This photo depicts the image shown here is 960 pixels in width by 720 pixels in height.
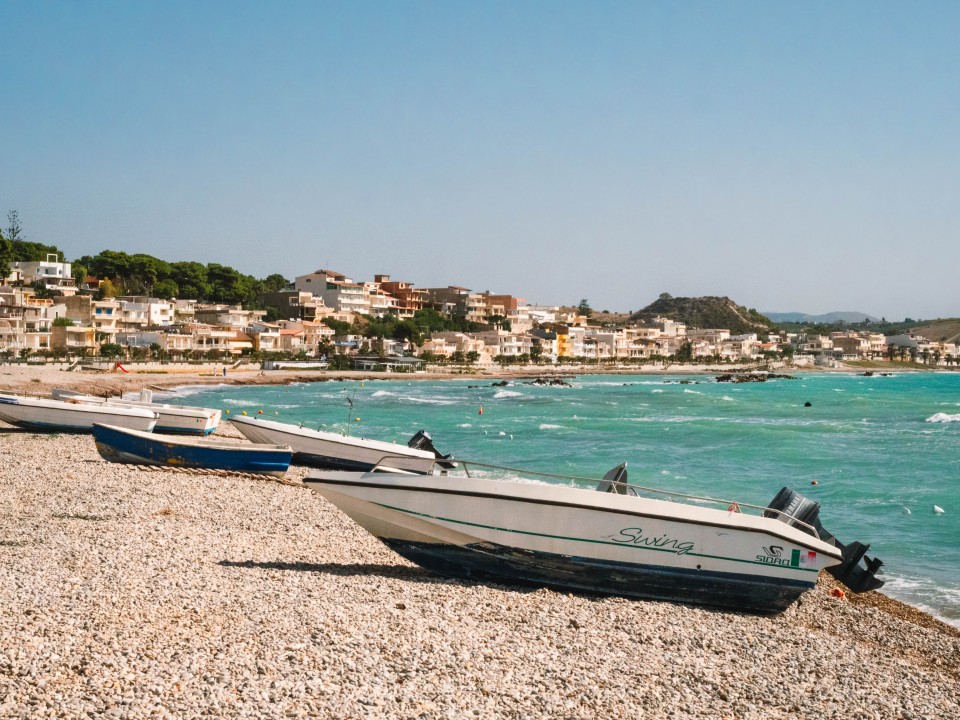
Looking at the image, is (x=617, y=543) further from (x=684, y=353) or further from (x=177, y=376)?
(x=684, y=353)

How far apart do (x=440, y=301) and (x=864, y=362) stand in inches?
3801

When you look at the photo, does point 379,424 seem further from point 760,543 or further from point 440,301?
point 440,301

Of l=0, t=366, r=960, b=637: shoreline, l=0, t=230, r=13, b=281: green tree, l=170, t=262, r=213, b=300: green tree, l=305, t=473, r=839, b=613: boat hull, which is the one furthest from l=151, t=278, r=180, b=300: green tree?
l=305, t=473, r=839, b=613: boat hull

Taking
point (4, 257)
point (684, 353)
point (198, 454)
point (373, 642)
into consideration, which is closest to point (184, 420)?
point (198, 454)

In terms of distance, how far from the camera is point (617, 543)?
381 inches

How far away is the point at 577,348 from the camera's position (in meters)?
139

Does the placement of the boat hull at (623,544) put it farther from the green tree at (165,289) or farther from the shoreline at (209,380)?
the green tree at (165,289)

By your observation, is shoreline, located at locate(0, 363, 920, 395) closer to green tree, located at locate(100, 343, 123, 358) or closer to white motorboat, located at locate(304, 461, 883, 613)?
green tree, located at locate(100, 343, 123, 358)

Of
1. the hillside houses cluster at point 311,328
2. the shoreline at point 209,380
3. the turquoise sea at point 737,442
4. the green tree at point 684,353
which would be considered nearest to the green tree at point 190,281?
the hillside houses cluster at point 311,328

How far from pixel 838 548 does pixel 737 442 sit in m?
21.7

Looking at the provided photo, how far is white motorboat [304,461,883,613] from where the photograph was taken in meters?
9.67

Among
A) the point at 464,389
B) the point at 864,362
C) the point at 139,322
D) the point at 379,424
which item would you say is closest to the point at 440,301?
the point at 139,322

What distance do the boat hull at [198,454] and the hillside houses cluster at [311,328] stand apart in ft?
191

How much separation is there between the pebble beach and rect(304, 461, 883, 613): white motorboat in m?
0.25
